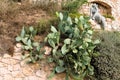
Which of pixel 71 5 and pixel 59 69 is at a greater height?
pixel 71 5

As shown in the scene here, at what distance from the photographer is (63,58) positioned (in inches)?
223

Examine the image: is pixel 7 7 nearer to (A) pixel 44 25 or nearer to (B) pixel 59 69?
(A) pixel 44 25

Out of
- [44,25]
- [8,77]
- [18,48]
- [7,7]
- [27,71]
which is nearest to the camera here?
[8,77]

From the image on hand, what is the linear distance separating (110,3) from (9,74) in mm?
4680

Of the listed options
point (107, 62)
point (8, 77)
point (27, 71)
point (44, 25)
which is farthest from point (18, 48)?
point (107, 62)

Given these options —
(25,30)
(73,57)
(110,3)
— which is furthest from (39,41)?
(110,3)

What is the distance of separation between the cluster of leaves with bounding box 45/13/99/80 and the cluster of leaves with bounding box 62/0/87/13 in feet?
3.36

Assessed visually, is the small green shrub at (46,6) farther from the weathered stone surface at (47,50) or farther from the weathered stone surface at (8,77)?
the weathered stone surface at (8,77)

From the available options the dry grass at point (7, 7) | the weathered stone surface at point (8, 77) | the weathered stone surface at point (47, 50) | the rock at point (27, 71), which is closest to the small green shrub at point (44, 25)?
the weathered stone surface at point (47, 50)

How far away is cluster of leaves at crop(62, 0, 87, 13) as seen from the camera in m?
6.86

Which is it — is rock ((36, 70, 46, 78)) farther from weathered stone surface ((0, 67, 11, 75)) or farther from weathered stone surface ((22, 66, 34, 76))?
weathered stone surface ((0, 67, 11, 75))

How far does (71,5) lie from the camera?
6.92 metres

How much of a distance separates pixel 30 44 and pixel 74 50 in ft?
2.50

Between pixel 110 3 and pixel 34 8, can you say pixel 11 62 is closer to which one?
pixel 34 8
